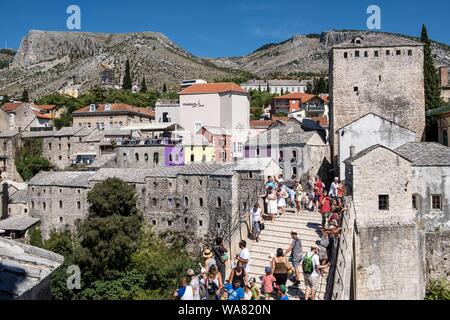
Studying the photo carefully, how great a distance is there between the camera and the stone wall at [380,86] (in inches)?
1329

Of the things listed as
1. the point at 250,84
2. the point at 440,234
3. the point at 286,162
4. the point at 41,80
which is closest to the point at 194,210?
the point at 286,162

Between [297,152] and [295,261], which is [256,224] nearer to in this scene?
[295,261]

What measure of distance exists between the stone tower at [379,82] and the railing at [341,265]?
16.7 metres

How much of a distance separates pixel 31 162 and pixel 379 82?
44161 mm

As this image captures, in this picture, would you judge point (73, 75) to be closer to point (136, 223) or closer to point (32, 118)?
point (32, 118)

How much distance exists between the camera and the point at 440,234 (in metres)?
24.0

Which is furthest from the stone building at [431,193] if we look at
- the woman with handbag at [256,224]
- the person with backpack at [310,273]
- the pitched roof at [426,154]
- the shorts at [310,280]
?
the shorts at [310,280]

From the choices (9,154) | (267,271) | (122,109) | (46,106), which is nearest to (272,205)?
(267,271)

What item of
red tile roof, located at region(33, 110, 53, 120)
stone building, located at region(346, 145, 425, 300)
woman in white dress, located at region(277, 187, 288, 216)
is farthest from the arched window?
red tile roof, located at region(33, 110, 53, 120)

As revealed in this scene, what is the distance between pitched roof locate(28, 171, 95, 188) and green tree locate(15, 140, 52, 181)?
24.6ft

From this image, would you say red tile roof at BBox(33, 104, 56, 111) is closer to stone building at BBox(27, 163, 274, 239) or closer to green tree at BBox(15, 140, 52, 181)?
green tree at BBox(15, 140, 52, 181)

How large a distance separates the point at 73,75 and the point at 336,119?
133 m

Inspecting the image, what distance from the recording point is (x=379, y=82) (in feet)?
112

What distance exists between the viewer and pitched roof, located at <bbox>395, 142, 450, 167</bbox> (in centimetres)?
2408
